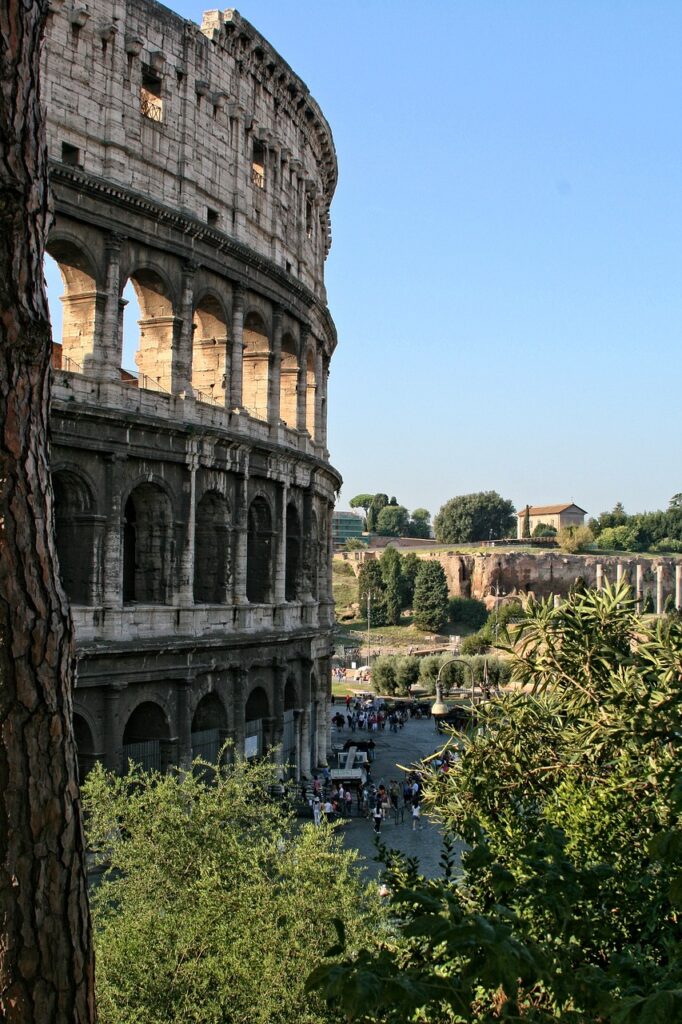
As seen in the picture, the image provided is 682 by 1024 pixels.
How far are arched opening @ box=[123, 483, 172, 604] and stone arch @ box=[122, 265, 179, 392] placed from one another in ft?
7.26

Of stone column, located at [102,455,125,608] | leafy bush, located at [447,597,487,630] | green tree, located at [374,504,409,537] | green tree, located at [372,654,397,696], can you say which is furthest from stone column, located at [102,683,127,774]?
green tree, located at [374,504,409,537]

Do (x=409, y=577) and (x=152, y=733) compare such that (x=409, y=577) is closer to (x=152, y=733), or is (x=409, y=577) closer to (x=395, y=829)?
(x=395, y=829)

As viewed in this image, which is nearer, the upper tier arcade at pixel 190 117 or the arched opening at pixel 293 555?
the upper tier arcade at pixel 190 117

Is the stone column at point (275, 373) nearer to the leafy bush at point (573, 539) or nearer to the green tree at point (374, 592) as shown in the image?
the green tree at point (374, 592)

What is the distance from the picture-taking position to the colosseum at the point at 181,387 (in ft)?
65.3

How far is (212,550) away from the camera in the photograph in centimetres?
2361

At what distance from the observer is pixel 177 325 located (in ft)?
73.5

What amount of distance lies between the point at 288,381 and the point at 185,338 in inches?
241

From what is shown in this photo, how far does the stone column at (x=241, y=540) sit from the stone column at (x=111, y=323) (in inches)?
171

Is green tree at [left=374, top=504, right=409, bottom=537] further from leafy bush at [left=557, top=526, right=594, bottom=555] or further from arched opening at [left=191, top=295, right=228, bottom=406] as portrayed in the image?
arched opening at [left=191, top=295, right=228, bottom=406]

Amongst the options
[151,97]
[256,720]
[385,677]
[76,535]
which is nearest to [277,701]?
[256,720]

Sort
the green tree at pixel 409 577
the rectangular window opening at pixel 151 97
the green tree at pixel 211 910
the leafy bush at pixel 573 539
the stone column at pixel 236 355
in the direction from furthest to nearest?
the leafy bush at pixel 573 539
the green tree at pixel 409 577
the stone column at pixel 236 355
the rectangular window opening at pixel 151 97
the green tree at pixel 211 910

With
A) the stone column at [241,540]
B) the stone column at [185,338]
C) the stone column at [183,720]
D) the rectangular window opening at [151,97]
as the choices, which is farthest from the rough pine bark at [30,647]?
the stone column at [241,540]

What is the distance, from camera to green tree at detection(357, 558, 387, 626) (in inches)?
3445
